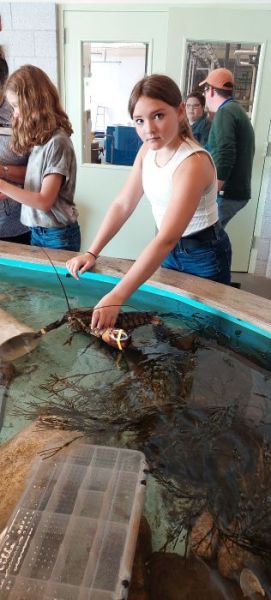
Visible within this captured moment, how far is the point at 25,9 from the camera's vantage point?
360 cm

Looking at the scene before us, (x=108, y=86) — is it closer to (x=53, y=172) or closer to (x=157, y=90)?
(x=53, y=172)

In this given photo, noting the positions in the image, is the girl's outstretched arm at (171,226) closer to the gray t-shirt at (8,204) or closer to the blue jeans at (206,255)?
the blue jeans at (206,255)

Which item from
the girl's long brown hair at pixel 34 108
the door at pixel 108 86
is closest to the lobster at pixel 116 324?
the girl's long brown hair at pixel 34 108

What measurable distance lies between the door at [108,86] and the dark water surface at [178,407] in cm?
260

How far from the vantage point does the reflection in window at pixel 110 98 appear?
148 inches

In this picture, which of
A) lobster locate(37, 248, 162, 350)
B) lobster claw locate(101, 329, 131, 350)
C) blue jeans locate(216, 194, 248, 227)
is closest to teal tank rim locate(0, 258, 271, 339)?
lobster locate(37, 248, 162, 350)

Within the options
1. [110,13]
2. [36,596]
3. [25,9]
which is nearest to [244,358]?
[36,596]

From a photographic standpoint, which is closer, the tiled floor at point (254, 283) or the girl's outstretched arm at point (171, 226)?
the girl's outstretched arm at point (171, 226)

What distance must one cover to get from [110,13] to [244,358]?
11.4 feet

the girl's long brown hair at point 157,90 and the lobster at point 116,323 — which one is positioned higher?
the girl's long brown hair at point 157,90

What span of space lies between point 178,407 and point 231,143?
2.41 meters

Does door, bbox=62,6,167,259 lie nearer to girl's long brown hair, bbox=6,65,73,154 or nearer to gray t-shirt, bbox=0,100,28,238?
gray t-shirt, bbox=0,100,28,238

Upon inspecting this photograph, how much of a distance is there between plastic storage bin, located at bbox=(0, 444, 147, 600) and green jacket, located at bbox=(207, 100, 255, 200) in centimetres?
259

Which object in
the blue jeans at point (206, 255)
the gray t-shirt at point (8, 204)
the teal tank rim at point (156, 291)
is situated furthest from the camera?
the gray t-shirt at point (8, 204)
